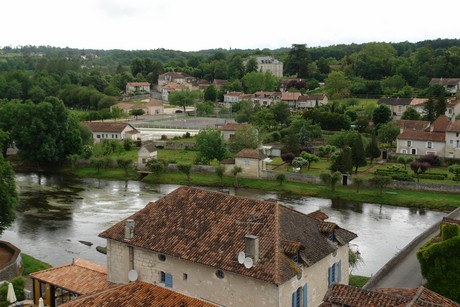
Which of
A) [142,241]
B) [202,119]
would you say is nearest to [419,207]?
[142,241]

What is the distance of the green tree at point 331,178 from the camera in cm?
4975

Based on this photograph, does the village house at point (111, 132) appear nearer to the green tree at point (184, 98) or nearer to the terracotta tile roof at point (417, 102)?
the green tree at point (184, 98)

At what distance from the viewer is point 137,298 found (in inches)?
784

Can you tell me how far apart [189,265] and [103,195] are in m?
31.0

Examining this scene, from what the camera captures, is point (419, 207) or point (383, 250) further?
point (419, 207)

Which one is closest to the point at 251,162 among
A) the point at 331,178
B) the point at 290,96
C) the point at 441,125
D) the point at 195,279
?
the point at 331,178

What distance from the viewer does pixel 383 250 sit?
3550 centimetres

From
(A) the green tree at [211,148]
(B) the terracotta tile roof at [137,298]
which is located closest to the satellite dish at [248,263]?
(B) the terracotta tile roof at [137,298]

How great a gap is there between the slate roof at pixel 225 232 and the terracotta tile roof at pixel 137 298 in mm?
1366

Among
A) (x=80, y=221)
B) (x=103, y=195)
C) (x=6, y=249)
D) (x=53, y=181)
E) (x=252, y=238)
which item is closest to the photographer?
(x=252, y=238)

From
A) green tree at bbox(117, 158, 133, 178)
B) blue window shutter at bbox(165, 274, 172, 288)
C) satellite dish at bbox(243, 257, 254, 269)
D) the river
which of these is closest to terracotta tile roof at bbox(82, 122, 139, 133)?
green tree at bbox(117, 158, 133, 178)

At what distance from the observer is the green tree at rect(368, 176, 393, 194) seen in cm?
4853

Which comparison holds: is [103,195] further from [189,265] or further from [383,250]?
[189,265]

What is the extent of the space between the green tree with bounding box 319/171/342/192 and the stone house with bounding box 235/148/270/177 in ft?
20.2
